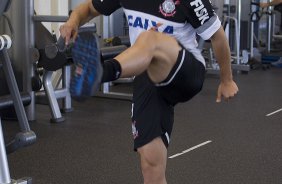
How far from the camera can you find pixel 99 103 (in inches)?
200

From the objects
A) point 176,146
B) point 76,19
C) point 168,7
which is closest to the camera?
point 168,7

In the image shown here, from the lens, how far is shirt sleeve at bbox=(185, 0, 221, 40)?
183 cm

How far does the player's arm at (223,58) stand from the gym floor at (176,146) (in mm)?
853

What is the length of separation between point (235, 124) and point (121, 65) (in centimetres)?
272

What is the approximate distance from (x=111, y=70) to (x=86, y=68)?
0.08 m

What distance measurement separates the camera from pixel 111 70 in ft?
4.95

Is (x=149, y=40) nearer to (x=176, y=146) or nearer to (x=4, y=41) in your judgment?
(x=4, y=41)

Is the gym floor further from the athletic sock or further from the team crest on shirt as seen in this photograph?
the athletic sock

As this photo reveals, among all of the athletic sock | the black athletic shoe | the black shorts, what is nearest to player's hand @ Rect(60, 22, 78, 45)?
the black shorts

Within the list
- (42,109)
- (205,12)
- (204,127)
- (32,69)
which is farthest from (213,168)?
(42,109)

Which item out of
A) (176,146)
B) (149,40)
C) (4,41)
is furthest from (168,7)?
(176,146)

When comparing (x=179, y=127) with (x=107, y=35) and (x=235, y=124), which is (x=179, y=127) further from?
(x=107, y=35)

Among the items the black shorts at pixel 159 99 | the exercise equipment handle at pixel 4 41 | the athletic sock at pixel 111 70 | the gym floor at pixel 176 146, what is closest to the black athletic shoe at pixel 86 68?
the athletic sock at pixel 111 70

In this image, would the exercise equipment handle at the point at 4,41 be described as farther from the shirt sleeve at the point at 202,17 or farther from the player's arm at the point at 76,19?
the shirt sleeve at the point at 202,17
